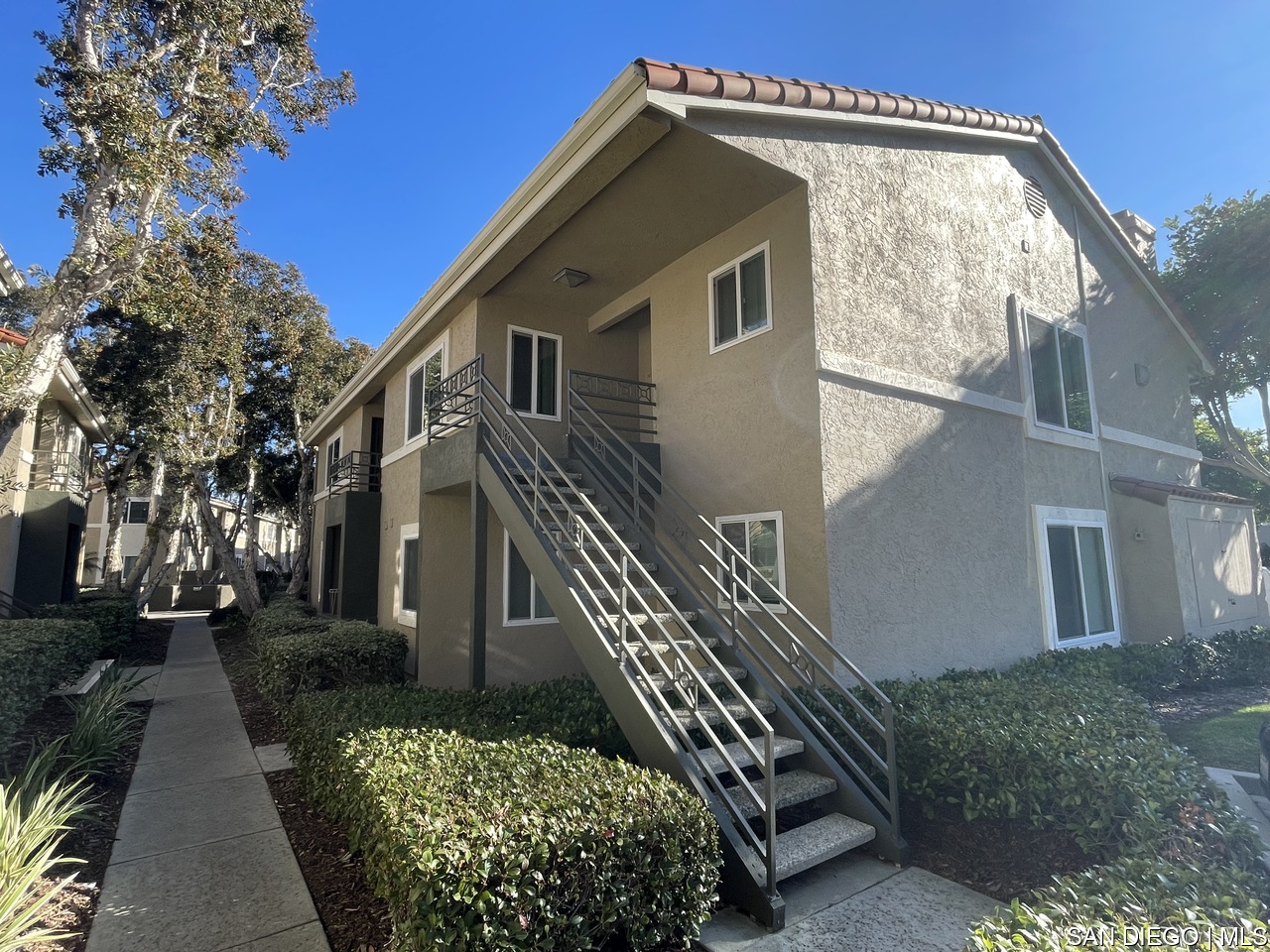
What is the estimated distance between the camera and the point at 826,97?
6785 millimetres

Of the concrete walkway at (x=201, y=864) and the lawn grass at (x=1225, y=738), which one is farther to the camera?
the lawn grass at (x=1225, y=738)

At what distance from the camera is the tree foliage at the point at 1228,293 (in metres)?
13.7

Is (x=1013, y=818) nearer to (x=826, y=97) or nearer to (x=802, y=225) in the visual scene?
(x=802, y=225)

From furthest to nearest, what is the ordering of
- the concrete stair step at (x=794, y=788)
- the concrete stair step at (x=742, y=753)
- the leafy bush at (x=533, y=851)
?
the concrete stair step at (x=742, y=753) < the concrete stair step at (x=794, y=788) < the leafy bush at (x=533, y=851)

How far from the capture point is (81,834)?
4996 millimetres

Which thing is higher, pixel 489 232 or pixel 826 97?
pixel 826 97

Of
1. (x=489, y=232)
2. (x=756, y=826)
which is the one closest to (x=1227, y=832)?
(x=756, y=826)

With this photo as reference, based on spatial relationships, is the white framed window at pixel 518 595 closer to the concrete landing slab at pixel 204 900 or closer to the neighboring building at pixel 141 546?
the concrete landing slab at pixel 204 900

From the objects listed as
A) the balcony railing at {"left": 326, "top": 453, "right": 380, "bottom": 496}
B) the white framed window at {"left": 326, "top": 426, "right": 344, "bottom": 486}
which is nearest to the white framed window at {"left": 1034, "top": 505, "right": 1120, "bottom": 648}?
the balcony railing at {"left": 326, "top": 453, "right": 380, "bottom": 496}

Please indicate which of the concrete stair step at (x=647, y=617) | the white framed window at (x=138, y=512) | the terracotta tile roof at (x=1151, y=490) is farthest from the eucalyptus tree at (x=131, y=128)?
the white framed window at (x=138, y=512)

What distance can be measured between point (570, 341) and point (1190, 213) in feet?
49.6

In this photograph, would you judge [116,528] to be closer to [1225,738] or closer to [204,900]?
[204,900]

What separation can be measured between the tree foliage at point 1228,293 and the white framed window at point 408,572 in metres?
16.8

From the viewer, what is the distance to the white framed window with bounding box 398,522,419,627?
35.9 ft
